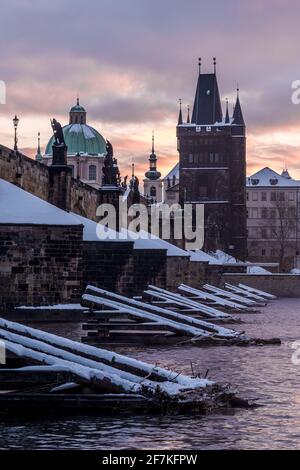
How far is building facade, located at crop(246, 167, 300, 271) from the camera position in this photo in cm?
14912

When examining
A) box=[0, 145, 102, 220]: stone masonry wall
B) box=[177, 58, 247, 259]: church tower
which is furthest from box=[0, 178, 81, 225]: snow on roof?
box=[177, 58, 247, 259]: church tower

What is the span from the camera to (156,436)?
421 inches

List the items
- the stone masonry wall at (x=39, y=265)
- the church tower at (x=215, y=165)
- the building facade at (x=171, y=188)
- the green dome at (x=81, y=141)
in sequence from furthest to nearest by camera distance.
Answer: the building facade at (x=171, y=188)
the green dome at (x=81, y=141)
the church tower at (x=215, y=165)
the stone masonry wall at (x=39, y=265)

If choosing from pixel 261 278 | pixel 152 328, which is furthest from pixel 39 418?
pixel 261 278

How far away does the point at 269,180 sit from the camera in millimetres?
160125

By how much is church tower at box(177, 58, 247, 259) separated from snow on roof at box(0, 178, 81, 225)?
87.5 meters

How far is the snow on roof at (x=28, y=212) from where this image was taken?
1160 inches

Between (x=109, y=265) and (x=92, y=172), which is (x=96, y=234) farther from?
(x=92, y=172)

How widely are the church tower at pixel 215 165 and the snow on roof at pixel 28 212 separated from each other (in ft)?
287

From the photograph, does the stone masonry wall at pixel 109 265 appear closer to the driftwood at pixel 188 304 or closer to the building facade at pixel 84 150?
the driftwood at pixel 188 304

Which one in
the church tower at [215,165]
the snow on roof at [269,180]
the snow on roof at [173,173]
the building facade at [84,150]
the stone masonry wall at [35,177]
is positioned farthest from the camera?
the snow on roof at [173,173]

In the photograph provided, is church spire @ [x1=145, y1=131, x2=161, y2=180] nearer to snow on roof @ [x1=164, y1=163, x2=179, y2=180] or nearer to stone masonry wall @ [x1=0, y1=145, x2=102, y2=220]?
snow on roof @ [x1=164, y1=163, x2=179, y2=180]

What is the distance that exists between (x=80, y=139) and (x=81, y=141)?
1.07 feet

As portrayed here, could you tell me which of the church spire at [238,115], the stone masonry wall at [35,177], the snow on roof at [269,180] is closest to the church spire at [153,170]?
the snow on roof at [269,180]
